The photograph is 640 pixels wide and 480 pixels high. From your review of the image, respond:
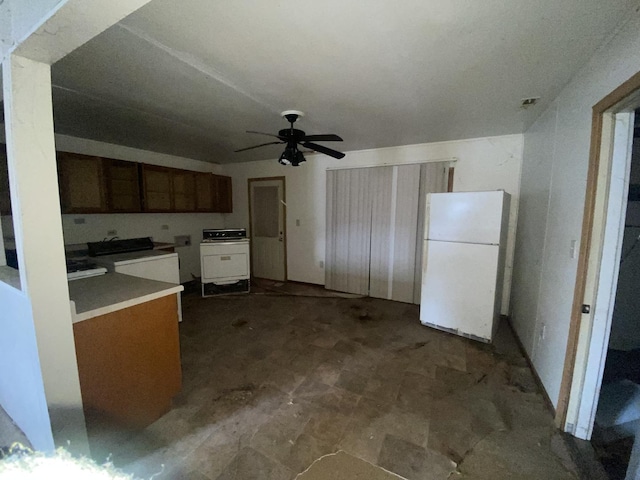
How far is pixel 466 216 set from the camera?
2553 millimetres

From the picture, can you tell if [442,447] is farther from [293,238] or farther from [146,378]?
[293,238]

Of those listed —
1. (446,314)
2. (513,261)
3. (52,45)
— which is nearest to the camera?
(52,45)

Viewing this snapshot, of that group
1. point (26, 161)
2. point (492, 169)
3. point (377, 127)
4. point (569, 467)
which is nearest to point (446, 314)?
point (569, 467)

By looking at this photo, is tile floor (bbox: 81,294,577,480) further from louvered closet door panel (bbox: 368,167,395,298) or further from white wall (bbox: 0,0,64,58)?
white wall (bbox: 0,0,64,58)

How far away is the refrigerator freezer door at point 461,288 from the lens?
249 centimetres

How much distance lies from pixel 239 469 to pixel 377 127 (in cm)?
308

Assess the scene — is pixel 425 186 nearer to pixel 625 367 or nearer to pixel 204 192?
pixel 625 367

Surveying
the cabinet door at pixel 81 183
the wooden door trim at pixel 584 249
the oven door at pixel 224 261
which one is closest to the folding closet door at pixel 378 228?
the oven door at pixel 224 261

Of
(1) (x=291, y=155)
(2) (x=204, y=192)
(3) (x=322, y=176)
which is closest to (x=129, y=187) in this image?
(2) (x=204, y=192)

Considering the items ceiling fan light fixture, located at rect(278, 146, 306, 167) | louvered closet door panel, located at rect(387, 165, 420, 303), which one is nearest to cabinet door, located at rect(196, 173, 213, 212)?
ceiling fan light fixture, located at rect(278, 146, 306, 167)

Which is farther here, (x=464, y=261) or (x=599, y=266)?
(x=464, y=261)

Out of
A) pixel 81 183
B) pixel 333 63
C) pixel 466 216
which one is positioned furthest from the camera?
pixel 81 183

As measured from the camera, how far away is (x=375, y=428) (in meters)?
1.56

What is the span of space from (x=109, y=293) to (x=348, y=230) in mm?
3083
